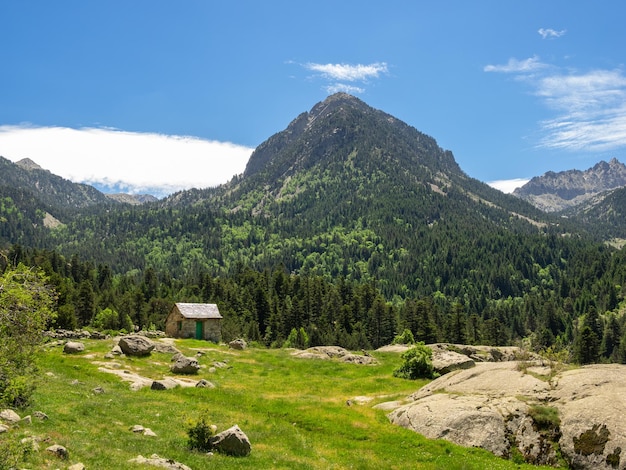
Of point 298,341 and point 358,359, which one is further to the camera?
point 298,341

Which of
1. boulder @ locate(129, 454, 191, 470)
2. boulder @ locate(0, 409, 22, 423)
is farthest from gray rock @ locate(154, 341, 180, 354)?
boulder @ locate(129, 454, 191, 470)

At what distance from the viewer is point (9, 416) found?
22.5 meters

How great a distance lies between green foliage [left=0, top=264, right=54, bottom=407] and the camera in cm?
1678

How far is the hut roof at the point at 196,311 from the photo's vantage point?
85.0 metres

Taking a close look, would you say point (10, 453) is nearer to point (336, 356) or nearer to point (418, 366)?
point (418, 366)

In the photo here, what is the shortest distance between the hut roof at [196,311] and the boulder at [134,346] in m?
26.6

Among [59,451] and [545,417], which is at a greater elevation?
[59,451]

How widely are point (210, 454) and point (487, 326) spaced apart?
433ft

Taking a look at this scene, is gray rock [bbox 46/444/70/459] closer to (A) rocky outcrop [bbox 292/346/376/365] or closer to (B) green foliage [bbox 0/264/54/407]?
(B) green foliage [bbox 0/264/54/407]

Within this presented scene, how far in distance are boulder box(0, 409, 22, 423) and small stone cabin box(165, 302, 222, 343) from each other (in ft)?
203

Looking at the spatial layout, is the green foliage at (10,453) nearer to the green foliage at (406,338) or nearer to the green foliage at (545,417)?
the green foliage at (545,417)

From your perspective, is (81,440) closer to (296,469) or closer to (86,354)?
(296,469)

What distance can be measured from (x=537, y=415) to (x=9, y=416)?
28005 mm

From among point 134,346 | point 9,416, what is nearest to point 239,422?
point 9,416
